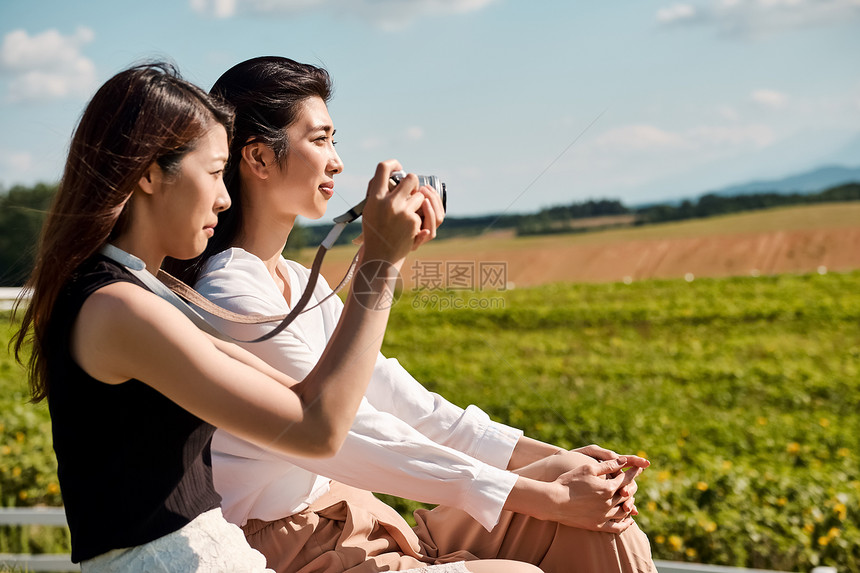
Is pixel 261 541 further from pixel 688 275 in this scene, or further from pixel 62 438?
pixel 688 275

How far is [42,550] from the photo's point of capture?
14.6 ft

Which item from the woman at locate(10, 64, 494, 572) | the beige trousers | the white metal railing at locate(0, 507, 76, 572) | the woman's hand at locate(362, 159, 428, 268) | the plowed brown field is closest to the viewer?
the woman at locate(10, 64, 494, 572)

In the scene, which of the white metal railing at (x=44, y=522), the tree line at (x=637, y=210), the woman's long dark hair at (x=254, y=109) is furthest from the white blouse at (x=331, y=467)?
the tree line at (x=637, y=210)

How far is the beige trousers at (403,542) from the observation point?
182 cm

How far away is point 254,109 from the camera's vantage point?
210 cm

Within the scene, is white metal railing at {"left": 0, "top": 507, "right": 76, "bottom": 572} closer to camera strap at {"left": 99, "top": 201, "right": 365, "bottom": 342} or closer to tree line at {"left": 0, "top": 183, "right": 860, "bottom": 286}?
camera strap at {"left": 99, "top": 201, "right": 365, "bottom": 342}

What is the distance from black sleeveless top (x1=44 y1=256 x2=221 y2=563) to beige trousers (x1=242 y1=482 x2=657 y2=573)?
43 cm

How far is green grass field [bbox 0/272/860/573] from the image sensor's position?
4.06 m

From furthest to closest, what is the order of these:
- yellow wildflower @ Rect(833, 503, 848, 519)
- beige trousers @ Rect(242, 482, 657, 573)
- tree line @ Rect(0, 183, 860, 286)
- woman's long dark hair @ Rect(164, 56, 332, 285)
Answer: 1. tree line @ Rect(0, 183, 860, 286)
2. yellow wildflower @ Rect(833, 503, 848, 519)
3. woman's long dark hair @ Rect(164, 56, 332, 285)
4. beige trousers @ Rect(242, 482, 657, 573)

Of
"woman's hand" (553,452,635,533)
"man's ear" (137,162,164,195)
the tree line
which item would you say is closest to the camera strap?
"man's ear" (137,162,164,195)

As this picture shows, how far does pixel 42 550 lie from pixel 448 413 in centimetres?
328

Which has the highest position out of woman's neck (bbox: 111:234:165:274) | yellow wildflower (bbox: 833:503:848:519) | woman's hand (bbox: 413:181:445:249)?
woman's hand (bbox: 413:181:445:249)

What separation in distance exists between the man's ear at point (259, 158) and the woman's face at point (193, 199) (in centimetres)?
52

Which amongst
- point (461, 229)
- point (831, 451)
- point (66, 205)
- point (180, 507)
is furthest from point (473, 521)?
point (831, 451)
